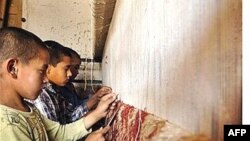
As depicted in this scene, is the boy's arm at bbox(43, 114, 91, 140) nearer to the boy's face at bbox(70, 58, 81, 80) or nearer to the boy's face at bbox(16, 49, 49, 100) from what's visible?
the boy's face at bbox(16, 49, 49, 100)

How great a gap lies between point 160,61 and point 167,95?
49 mm

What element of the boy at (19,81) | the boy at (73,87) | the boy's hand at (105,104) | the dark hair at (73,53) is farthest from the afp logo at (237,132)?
the dark hair at (73,53)

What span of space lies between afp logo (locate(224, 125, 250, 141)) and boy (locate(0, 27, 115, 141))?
0.50 metres

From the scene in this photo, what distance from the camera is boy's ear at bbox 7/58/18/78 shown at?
67 cm

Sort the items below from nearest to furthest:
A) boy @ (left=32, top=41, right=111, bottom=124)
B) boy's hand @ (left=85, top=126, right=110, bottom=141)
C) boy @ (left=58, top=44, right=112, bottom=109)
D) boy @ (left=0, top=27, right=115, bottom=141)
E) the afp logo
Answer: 1. the afp logo
2. boy @ (left=0, top=27, right=115, bottom=141)
3. boy's hand @ (left=85, top=126, right=110, bottom=141)
4. boy @ (left=32, top=41, right=111, bottom=124)
5. boy @ (left=58, top=44, right=112, bottom=109)

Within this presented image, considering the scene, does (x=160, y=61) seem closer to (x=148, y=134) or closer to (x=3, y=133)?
(x=148, y=134)

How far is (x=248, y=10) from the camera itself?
0.19 m

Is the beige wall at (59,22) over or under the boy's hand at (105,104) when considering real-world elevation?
over

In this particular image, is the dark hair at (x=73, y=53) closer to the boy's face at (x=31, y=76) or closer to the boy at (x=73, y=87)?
the boy at (x=73, y=87)

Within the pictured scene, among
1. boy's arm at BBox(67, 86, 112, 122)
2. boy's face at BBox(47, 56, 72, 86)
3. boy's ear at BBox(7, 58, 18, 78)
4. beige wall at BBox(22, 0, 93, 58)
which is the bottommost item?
boy's arm at BBox(67, 86, 112, 122)

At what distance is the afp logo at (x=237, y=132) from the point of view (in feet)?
0.64

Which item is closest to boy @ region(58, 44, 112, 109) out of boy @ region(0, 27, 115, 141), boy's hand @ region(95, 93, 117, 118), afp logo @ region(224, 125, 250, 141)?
boy's hand @ region(95, 93, 117, 118)

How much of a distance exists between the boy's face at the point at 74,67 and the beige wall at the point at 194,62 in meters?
0.80

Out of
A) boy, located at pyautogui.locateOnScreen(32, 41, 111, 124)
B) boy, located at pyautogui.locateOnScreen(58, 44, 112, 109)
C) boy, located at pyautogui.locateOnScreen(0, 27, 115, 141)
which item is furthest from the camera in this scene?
boy, located at pyautogui.locateOnScreen(58, 44, 112, 109)
